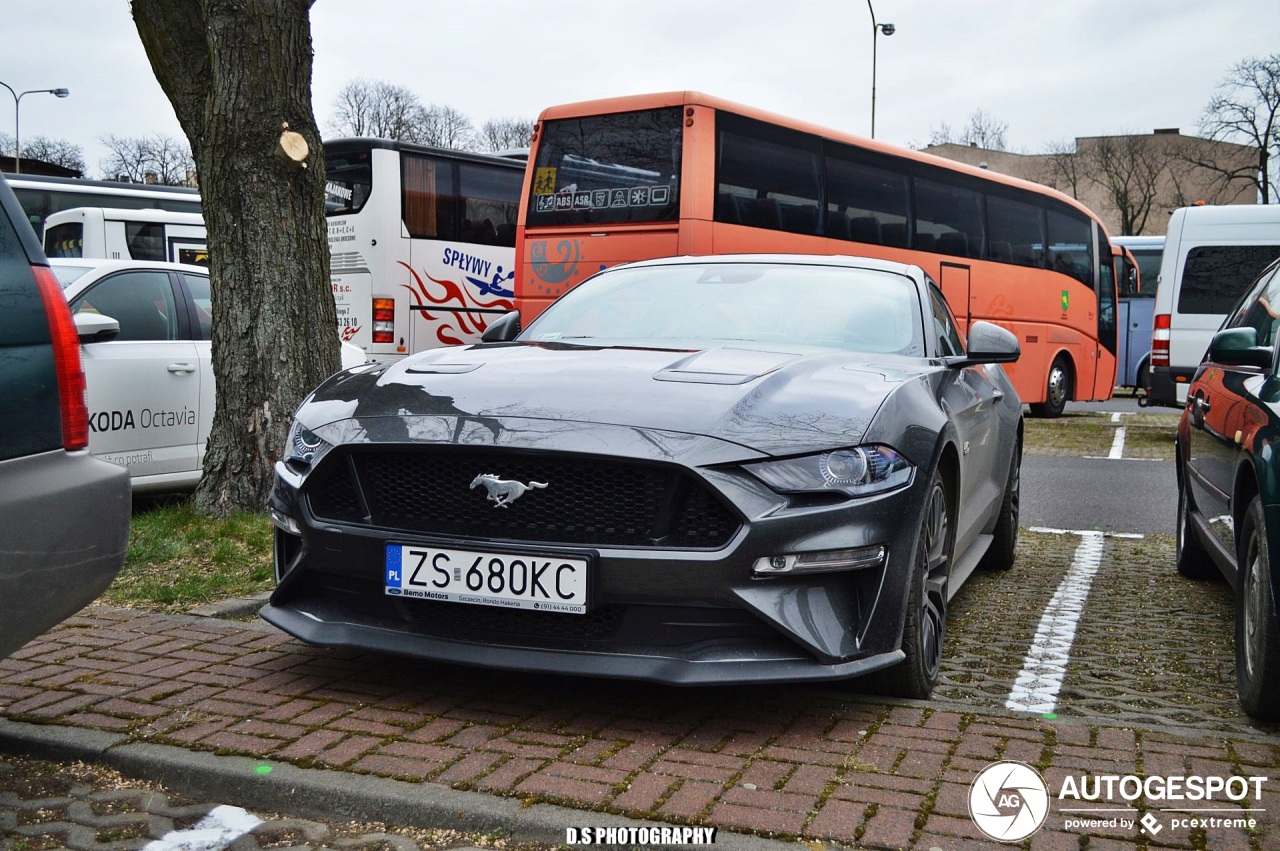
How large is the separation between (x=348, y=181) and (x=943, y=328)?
12.0m

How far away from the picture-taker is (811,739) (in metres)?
3.50

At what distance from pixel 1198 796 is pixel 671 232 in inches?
Result: 393

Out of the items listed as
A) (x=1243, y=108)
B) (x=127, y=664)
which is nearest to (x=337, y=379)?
(x=127, y=664)

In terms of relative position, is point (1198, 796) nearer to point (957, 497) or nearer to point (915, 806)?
point (915, 806)

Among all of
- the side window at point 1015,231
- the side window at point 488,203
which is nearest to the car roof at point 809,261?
the side window at point 488,203

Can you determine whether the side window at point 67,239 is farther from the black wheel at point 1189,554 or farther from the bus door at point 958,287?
the black wheel at point 1189,554

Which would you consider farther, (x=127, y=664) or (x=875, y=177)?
(x=875, y=177)

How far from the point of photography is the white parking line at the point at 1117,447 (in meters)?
13.6

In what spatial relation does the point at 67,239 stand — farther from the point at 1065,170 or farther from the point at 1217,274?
the point at 1065,170

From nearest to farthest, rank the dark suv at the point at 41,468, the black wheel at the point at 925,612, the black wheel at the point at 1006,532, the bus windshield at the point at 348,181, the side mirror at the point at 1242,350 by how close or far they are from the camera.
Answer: the dark suv at the point at 41,468, the black wheel at the point at 925,612, the side mirror at the point at 1242,350, the black wheel at the point at 1006,532, the bus windshield at the point at 348,181

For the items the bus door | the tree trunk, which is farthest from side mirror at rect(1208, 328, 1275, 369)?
the bus door

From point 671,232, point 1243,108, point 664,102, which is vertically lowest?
point 671,232

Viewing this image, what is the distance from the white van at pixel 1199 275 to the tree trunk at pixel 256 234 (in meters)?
11.9

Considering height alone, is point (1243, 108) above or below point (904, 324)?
above
